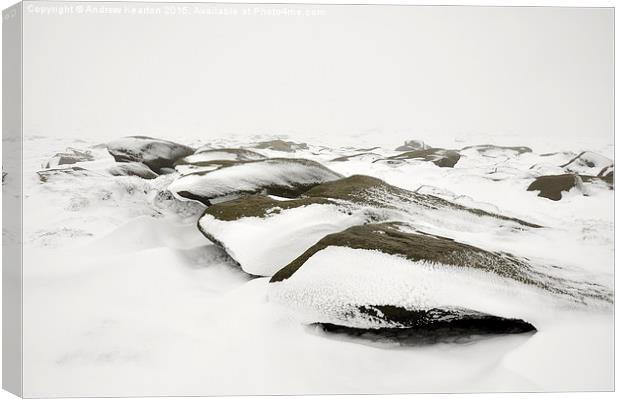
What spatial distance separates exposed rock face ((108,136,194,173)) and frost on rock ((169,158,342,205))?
21 centimetres

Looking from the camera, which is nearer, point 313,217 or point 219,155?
point 313,217

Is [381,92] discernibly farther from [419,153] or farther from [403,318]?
[403,318]

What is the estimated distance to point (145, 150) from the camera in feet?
12.7

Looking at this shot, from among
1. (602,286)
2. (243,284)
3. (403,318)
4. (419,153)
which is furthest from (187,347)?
(602,286)

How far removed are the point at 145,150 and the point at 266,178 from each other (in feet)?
2.87

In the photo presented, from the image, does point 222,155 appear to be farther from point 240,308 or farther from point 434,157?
point 434,157

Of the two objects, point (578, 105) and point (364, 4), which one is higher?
point (364, 4)

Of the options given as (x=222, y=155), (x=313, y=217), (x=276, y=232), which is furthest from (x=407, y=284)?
(x=222, y=155)

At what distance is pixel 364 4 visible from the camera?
3807mm

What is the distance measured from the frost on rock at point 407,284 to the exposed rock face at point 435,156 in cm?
62

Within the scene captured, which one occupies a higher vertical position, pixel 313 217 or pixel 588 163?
pixel 588 163

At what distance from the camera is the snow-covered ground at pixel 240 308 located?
11.2 feet

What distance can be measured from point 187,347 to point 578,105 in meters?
3.19

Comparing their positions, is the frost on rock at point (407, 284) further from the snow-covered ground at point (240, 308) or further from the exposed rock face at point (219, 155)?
the exposed rock face at point (219, 155)
